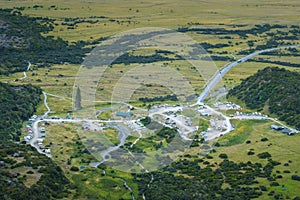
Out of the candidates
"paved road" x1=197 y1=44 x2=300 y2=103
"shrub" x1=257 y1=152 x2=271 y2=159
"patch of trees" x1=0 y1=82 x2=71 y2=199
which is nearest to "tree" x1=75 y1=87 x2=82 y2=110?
"patch of trees" x1=0 y1=82 x2=71 y2=199

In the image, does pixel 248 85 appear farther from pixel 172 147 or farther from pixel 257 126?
pixel 172 147

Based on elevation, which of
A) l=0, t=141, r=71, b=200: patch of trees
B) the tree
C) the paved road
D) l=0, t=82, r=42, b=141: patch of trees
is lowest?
the paved road

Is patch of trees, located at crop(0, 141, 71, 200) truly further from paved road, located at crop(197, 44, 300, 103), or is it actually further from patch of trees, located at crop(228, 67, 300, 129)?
paved road, located at crop(197, 44, 300, 103)

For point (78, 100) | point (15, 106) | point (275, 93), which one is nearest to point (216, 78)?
point (275, 93)

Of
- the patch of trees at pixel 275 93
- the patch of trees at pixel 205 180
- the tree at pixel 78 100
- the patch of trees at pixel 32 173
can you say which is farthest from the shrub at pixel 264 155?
the tree at pixel 78 100

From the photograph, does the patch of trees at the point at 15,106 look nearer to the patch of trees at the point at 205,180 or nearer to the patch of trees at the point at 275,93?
the patch of trees at the point at 205,180

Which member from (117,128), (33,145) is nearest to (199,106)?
(117,128)
